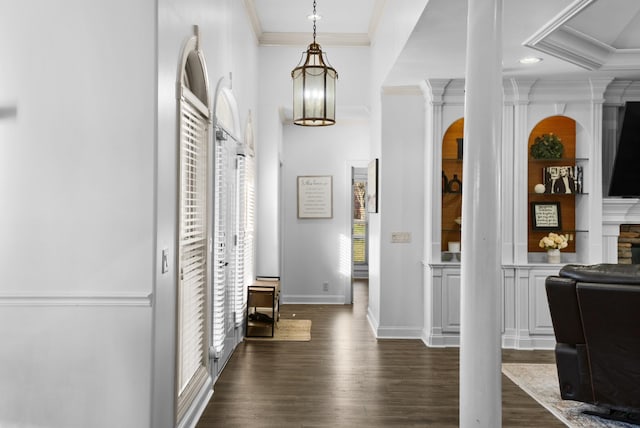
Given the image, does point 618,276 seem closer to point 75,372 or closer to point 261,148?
point 75,372

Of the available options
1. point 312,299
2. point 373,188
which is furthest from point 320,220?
point 373,188

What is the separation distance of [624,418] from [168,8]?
3.65m

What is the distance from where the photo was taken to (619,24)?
4.27 metres

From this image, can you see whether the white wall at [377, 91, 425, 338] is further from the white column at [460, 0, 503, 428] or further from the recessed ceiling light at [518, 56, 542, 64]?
the white column at [460, 0, 503, 428]

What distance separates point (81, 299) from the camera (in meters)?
2.43

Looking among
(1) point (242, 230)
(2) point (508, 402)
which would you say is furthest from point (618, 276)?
(1) point (242, 230)

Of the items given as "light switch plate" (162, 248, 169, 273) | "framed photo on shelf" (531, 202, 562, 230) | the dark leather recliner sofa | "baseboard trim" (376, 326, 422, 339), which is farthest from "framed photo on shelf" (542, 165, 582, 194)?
"light switch plate" (162, 248, 169, 273)

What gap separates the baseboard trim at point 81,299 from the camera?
2422mm

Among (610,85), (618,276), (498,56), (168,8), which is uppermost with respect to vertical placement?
(610,85)

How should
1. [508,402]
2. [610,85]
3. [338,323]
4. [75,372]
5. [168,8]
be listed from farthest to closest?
[338,323], [610,85], [508,402], [168,8], [75,372]

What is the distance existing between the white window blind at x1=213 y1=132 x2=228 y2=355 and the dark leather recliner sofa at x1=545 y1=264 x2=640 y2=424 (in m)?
2.46

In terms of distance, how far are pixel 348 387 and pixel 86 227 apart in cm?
241

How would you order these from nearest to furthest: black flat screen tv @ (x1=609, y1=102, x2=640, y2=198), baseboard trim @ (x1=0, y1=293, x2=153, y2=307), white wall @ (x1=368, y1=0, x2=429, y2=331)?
baseboard trim @ (x1=0, y1=293, x2=153, y2=307)
white wall @ (x1=368, y1=0, x2=429, y2=331)
black flat screen tv @ (x1=609, y1=102, x2=640, y2=198)

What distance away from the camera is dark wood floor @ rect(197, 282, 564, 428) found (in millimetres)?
3414
